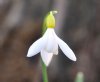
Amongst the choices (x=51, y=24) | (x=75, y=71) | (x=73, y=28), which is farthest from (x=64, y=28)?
(x=51, y=24)

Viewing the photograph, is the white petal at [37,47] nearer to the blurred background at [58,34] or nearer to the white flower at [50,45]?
the white flower at [50,45]

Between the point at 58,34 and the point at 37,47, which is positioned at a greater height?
the point at 37,47

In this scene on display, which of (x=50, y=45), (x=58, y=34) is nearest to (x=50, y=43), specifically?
(x=50, y=45)

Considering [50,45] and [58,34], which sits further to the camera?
[58,34]

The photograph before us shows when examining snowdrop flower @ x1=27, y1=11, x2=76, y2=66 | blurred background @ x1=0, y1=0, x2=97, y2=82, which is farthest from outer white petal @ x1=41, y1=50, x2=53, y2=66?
blurred background @ x1=0, y1=0, x2=97, y2=82

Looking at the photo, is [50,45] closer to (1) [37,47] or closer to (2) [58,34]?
(1) [37,47]

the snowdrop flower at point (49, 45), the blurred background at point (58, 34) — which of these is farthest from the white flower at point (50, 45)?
the blurred background at point (58, 34)

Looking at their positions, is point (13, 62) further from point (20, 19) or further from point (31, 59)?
point (20, 19)

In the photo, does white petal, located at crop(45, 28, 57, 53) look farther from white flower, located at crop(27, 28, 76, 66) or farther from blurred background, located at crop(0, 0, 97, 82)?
blurred background, located at crop(0, 0, 97, 82)
